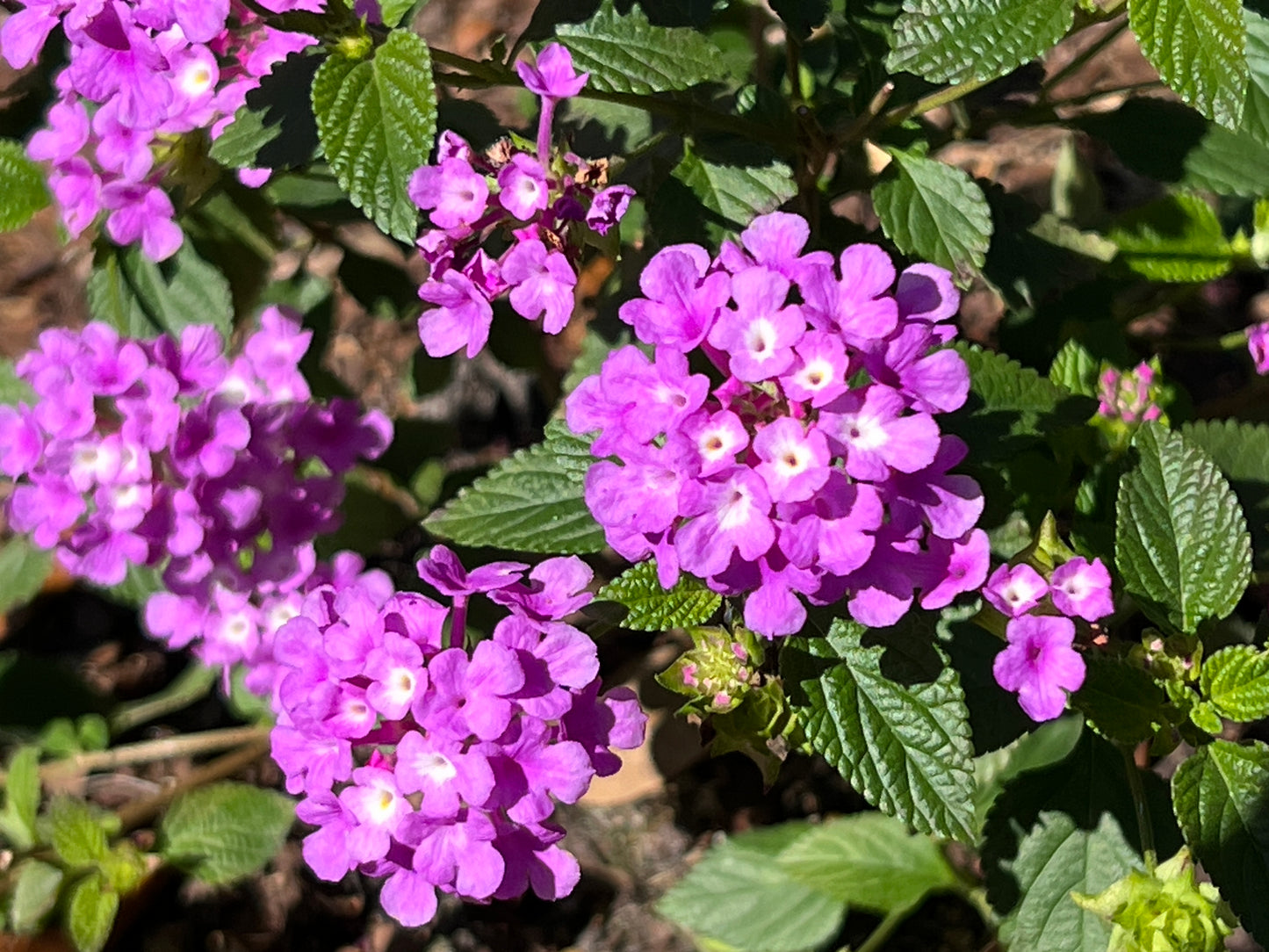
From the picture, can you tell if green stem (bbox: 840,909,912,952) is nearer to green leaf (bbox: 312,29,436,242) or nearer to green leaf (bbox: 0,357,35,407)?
green leaf (bbox: 312,29,436,242)

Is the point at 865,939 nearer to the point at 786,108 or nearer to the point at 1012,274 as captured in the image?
the point at 1012,274

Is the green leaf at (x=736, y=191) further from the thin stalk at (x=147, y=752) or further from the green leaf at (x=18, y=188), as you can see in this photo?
the thin stalk at (x=147, y=752)

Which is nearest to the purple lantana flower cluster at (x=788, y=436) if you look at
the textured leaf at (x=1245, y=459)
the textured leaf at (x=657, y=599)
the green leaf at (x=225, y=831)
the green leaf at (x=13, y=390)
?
the textured leaf at (x=657, y=599)

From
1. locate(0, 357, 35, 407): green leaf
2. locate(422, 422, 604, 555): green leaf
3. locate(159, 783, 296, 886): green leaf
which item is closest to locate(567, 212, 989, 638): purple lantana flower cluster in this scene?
locate(422, 422, 604, 555): green leaf

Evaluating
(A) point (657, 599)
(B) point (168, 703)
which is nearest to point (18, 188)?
(B) point (168, 703)

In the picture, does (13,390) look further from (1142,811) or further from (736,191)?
(1142,811)
